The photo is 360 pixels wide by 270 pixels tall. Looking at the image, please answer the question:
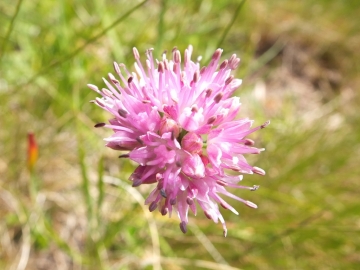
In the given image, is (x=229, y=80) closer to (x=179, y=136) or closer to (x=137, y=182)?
(x=179, y=136)

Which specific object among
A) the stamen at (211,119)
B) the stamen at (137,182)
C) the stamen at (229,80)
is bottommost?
the stamen at (137,182)

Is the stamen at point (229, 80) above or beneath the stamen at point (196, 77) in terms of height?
above

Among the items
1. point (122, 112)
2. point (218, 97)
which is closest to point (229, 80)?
point (218, 97)

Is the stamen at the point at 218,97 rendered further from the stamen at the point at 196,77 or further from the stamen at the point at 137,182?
the stamen at the point at 137,182

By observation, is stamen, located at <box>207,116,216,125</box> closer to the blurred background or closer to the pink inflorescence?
the pink inflorescence

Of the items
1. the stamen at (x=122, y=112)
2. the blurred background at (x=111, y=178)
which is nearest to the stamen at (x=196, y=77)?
the stamen at (x=122, y=112)

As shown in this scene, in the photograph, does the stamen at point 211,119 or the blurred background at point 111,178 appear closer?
the stamen at point 211,119

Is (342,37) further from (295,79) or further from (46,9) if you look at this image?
(46,9)
